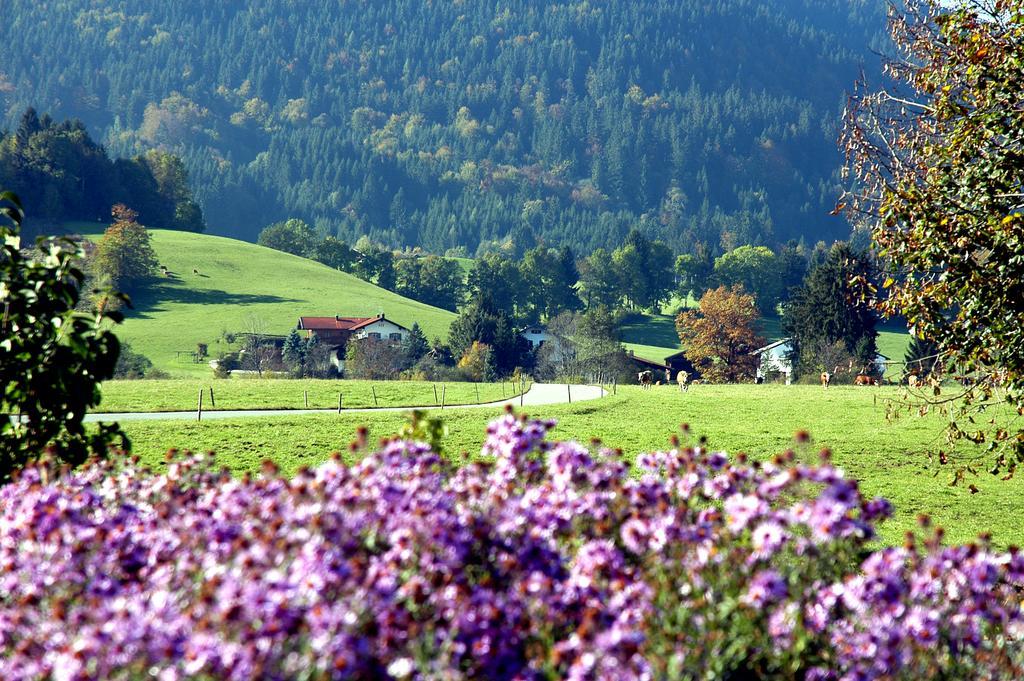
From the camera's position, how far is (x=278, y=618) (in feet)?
14.6

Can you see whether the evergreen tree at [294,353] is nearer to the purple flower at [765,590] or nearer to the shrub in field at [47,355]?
the shrub in field at [47,355]

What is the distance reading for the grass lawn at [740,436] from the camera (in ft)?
76.7

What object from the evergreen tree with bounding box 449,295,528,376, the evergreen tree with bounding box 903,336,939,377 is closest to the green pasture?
the evergreen tree with bounding box 449,295,528,376

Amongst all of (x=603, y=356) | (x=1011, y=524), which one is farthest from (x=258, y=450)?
(x=603, y=356)

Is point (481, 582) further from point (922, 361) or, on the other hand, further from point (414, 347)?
point (414, 347)

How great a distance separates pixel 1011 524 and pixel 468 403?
31545 mm

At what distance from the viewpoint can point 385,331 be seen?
130125 mm

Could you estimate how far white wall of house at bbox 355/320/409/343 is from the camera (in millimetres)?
126938

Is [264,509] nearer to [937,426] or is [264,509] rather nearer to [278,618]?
[278,618]

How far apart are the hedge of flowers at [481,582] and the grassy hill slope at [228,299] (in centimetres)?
9595

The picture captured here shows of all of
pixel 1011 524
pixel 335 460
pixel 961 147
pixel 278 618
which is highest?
pixel 961 147

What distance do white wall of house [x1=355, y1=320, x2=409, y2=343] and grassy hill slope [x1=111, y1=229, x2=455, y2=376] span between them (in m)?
4.04

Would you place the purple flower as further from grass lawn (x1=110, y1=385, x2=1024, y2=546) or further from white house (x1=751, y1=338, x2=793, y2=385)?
white house (x1=751, y1=338, x2=793, y2=385)

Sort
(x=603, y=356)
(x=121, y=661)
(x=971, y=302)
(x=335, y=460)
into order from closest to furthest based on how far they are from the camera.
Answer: (x=121, y=661), (x=335, y=460), (x=971, y=302), (x=603, y=356)
